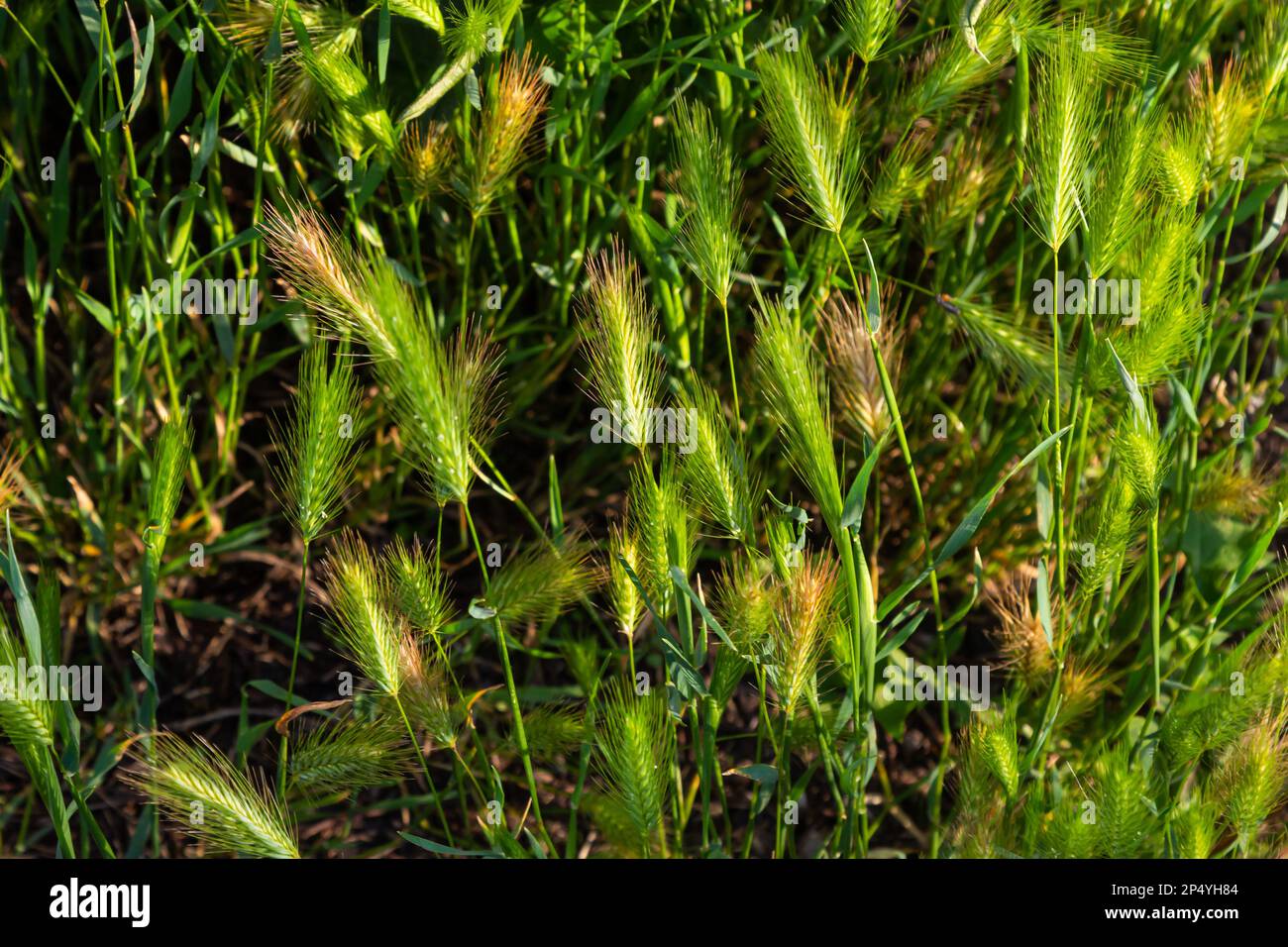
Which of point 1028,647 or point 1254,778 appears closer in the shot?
point 1254,778

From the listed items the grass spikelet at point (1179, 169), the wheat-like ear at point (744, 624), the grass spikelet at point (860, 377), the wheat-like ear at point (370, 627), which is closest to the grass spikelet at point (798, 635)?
the wheat-like ear at point (744, 624)

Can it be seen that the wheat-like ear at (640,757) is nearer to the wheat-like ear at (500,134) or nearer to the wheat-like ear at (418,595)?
the wheat-like ear at (418,595)

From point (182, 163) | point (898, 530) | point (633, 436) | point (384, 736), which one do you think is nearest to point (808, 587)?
point (633, 436)

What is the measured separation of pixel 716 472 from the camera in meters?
0.59

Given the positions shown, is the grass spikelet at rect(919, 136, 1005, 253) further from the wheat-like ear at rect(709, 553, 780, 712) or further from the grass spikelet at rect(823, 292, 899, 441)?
the wheat-like ear at rect(709, 553, 780, 712)

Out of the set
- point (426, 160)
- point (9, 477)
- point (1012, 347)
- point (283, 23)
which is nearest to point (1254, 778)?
point (1012, 347)

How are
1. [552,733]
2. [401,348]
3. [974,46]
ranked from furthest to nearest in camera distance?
[552,733] < [974,46] < [401,348]

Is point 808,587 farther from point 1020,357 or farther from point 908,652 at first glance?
point 908,652

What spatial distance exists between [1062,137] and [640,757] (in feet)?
1.37

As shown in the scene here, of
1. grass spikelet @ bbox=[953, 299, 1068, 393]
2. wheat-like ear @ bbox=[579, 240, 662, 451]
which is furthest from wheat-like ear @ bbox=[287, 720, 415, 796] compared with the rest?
grass spikelet @ bbox=[953, 299, 1068, 393]

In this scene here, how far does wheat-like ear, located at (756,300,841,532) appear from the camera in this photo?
1.83ft

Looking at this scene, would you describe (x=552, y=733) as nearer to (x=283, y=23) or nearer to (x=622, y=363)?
(x=622, y=363)
